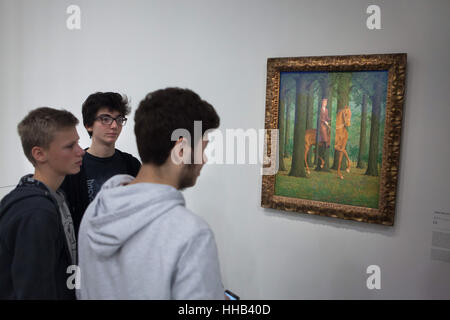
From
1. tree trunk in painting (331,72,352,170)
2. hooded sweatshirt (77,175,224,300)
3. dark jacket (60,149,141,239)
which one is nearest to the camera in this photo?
hooded sweatshirt (77,175,224,300)

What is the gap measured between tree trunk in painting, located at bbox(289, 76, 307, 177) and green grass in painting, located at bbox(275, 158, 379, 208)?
0.12 feet

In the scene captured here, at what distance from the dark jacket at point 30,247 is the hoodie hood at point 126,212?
211 millimetres

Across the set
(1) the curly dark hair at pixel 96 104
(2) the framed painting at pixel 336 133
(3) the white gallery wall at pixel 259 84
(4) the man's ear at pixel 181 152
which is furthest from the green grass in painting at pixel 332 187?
(4) the man's ear at pixel 181 152

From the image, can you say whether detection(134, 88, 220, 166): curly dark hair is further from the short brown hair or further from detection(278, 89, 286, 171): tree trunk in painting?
detection(278, 89, 286, 171): tree trunk in painting

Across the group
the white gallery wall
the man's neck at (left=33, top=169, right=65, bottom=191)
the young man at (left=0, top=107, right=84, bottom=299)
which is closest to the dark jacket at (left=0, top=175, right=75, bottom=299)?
the young man at (left=0, top=107, right=84, bottom=299)

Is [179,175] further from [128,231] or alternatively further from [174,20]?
[174,20]

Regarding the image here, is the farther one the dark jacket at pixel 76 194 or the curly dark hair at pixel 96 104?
the curly dark hair at pixel 96 104

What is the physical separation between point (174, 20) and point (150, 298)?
1.86 m

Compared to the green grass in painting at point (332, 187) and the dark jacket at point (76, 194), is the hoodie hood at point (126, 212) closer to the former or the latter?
the dark jacket at point (76, 194)

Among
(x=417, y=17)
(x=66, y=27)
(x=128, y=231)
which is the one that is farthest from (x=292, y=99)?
(x=66, y=27)

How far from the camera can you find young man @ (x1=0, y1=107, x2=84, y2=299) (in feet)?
2.97

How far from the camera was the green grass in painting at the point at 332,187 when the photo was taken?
5.50 ft

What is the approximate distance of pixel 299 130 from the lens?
1.81 m
